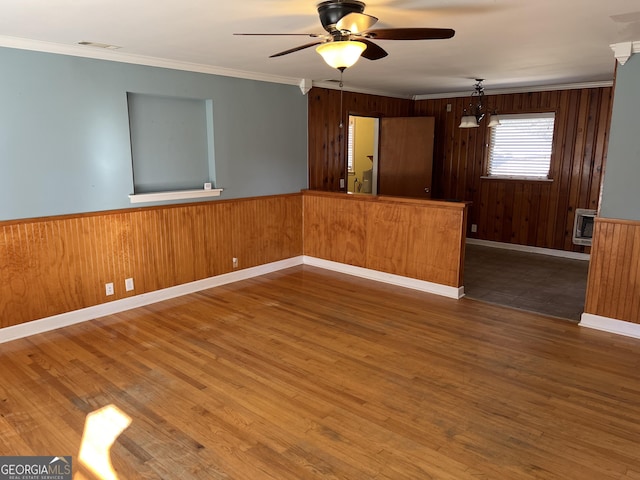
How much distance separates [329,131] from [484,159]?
2555 mm

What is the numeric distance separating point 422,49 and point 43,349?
12.8ft

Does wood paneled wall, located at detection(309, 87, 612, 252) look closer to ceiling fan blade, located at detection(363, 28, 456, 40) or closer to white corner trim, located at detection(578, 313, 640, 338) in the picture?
white corner trim, located at detection(578, 313, 640, 338)

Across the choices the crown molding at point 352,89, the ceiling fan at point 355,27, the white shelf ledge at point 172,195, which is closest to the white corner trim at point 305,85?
the crown molding at point 352,89

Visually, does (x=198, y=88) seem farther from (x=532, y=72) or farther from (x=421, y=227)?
(x=532, y=72)

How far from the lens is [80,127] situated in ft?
12.8

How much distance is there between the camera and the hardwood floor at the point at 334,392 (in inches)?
90.4

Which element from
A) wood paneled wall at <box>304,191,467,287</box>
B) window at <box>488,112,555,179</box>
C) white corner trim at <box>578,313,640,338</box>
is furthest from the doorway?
white corner trim at <box>578,313,640,338</box>

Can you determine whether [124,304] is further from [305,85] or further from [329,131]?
[329,131]

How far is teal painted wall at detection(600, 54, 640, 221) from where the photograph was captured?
3.60 m

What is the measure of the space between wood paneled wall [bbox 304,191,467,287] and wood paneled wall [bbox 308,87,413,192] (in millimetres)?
505

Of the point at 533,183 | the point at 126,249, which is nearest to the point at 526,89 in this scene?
the point at 533,183

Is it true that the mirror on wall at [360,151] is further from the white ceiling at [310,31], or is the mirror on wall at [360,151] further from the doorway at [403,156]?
the white ceiling at [310,31]

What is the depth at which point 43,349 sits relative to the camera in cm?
352

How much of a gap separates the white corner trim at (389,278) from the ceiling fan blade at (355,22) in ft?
10.1
